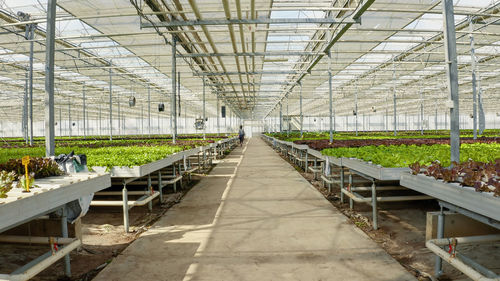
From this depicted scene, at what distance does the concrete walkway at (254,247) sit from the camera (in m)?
3.13

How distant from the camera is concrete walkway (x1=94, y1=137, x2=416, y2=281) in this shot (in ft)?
10.3

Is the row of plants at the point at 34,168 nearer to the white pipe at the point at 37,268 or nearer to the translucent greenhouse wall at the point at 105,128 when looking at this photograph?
the white pipe at the point at 37,268

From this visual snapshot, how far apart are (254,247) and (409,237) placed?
222cm

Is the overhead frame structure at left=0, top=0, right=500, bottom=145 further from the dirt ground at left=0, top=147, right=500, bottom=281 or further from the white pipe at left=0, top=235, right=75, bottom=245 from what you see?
the white pipe at left=0, top=235, right=75, bottom=245

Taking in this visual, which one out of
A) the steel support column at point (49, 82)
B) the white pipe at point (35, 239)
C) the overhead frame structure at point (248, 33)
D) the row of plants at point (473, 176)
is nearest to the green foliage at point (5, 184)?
the white pipe at point (35, 239)

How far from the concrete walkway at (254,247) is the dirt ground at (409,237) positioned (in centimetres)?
20

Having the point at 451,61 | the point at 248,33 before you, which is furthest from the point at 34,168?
the point at 248,33

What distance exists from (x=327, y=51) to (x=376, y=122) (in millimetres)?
42269

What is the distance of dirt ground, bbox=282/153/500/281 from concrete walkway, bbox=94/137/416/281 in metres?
0.20

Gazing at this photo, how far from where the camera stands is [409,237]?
421 cm

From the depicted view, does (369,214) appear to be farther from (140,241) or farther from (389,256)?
(140,241)

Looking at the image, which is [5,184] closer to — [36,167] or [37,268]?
[37,268]

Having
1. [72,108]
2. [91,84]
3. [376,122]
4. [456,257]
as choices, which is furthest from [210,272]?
[376,122]

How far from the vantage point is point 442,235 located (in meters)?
2.84
